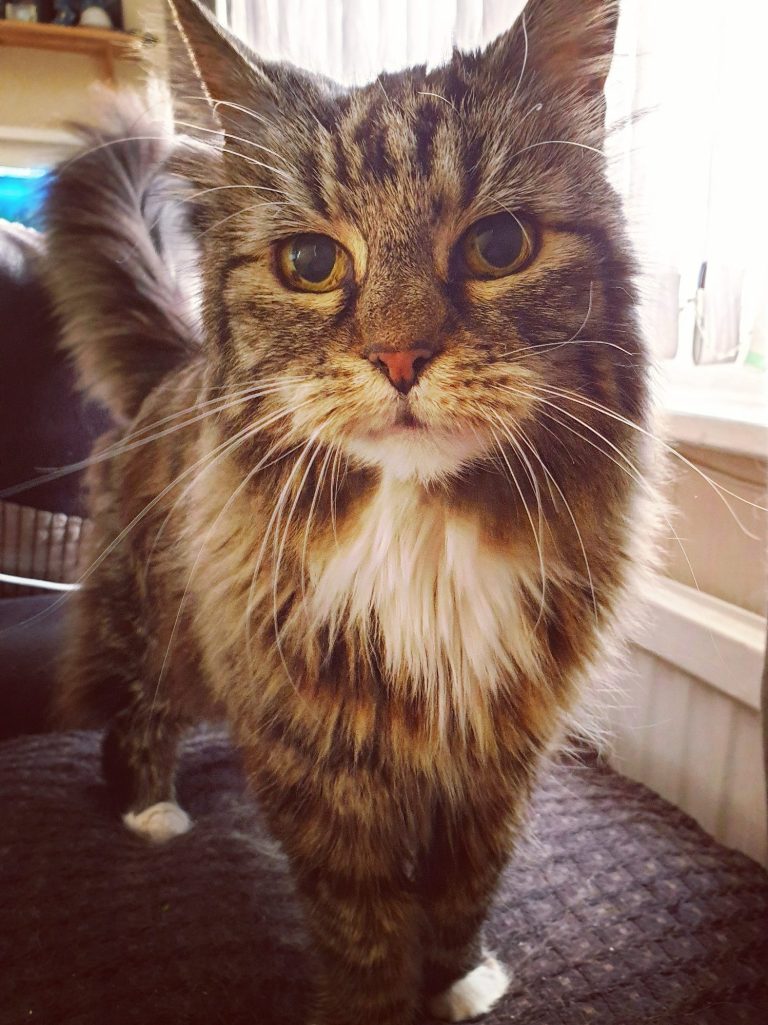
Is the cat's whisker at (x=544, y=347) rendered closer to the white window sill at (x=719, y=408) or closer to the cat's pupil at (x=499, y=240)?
the cat's pupil at (x=499, y=240)

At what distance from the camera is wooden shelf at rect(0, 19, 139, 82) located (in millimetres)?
1144

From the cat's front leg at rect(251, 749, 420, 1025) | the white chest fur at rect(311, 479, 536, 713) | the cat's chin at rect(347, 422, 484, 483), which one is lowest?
the cat's front leg at rect(251, 749, 420, 1025)

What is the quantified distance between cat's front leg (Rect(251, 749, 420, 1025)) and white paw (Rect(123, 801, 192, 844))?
0.30m

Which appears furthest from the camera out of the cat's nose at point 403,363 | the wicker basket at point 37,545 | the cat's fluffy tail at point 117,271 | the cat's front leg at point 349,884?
the wicker basket at point 37,545

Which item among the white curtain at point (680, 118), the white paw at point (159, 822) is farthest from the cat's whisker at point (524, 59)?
the white paw at point (159, 822)

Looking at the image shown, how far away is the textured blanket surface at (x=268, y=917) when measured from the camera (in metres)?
0.71

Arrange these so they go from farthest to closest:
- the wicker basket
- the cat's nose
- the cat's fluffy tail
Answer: the wicker basket, the cat's fluffy tail, the cat's nose

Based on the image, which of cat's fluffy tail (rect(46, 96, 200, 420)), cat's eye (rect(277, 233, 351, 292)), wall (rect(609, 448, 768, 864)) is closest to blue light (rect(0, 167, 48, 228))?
cat's fluffy tail (rect(46, 96, 200, 420))

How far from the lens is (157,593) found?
857 mm

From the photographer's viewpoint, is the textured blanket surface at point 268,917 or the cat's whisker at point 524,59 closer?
the cat's whisker at point 524,59

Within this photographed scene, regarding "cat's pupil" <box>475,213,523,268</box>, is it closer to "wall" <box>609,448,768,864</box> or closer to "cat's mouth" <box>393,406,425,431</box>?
"cat's mouth" <box>393,406,425,431</box>

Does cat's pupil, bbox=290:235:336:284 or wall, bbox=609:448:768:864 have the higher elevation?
cat's pupil, bbox=290:235:336:284

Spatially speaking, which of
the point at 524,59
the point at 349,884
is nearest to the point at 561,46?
the point at 524,59

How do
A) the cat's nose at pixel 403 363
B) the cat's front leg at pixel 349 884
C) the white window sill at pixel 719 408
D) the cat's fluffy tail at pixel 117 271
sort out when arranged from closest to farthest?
the cat's nose at pixel 403 363 → the cat's front leg at pixel 349 884 → the white window sill at pixel 719 408 → the cat's fluffy tail at pixel 117 271
